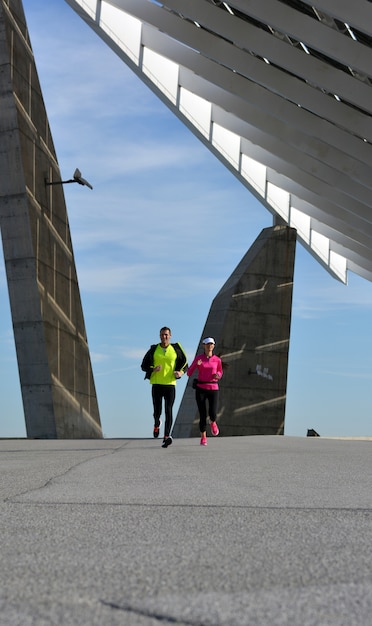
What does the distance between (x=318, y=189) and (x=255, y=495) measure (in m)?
22.7

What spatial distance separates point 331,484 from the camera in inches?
277

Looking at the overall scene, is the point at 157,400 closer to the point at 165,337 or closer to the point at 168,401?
the point at 168,401

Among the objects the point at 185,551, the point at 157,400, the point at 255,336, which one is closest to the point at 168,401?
the point at 157,400

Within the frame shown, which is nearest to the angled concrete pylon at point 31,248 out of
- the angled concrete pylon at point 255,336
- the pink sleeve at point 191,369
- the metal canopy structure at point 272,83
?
the metal canopy structure at point 272,83

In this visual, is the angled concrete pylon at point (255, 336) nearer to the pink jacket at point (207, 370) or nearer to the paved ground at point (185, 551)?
the pink jacket at point (207, 370)

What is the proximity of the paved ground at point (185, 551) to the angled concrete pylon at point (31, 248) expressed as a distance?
14.6 m

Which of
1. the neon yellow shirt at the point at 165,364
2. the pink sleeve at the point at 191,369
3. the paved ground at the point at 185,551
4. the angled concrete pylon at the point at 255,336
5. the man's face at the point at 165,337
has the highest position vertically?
the paved ground at the point at 185,551

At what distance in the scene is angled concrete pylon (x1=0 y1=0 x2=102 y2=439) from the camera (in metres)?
21.8

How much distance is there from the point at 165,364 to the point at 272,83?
10034mm

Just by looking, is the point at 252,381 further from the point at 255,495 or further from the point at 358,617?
the point at 358,617

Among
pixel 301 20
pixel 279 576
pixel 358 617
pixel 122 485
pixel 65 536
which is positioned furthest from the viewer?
pixel 301 20

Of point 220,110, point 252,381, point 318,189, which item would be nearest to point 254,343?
point 252,381

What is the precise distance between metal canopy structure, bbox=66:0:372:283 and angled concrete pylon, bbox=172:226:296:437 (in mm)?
1490

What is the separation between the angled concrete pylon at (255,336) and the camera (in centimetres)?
3130
